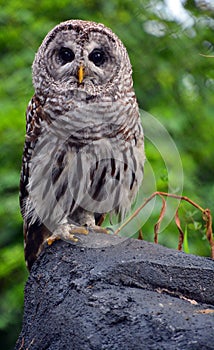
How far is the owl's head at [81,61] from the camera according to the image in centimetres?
413

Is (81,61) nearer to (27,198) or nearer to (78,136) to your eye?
(78,136)

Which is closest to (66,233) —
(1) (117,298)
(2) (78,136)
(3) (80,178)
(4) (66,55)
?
(3) (80,178)

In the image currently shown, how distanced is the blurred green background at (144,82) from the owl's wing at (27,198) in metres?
0.59

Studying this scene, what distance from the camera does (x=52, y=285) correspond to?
318 cm

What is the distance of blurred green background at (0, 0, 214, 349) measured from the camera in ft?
16.5

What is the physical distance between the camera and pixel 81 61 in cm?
410

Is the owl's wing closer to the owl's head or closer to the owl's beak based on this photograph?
the owl's head

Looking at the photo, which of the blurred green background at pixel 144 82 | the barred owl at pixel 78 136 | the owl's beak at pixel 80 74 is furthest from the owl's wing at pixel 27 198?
the blurred green background at pixel 144 82

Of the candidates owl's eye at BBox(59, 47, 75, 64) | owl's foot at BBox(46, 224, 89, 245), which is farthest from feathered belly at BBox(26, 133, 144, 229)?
owl's eye at BBox(59, 47, 75, 64)

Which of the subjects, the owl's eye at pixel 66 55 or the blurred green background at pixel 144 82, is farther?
the blurred green background at pixel 144 82

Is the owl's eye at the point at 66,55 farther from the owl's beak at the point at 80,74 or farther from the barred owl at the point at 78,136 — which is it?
the owl's beak at the point at 80,74

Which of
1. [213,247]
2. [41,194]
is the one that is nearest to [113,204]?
[41,194]

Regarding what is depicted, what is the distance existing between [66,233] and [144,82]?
281 cm

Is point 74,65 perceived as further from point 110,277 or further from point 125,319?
point 125,319
